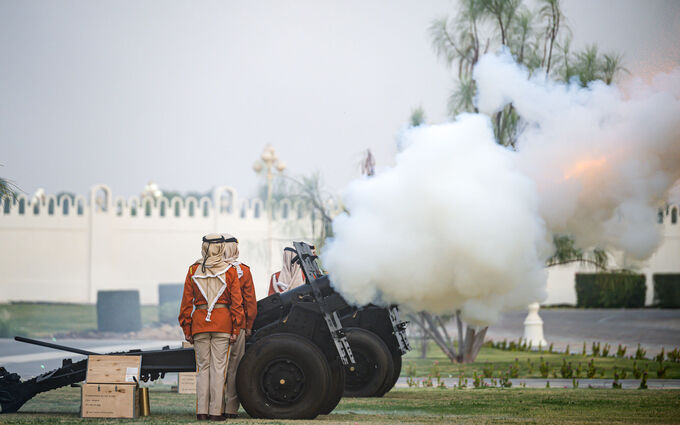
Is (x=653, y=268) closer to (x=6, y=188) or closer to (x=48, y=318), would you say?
(x=48, y=318)

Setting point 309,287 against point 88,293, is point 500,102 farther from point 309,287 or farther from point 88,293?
point 88,293

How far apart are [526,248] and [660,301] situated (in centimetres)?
3672

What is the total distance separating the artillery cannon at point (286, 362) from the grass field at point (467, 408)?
0.24 metres

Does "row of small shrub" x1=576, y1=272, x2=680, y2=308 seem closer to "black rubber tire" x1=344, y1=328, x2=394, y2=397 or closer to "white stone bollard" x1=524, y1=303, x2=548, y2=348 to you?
"white stone bollard" x1=524, y1=303, x2=548, y2=348

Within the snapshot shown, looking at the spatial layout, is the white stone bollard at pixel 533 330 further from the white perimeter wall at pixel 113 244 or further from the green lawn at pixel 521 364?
the white perimeter wall at pixel 113 244

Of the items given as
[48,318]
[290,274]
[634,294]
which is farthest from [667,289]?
[290,274]

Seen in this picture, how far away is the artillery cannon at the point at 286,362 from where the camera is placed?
9.60 metres

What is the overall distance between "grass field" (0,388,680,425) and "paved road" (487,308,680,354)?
13120mm

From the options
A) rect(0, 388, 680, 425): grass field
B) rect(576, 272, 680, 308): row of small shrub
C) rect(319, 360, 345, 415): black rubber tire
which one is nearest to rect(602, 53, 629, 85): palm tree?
rect(0, 388, 680, 425): grass field

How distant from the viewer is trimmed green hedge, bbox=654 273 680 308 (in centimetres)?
4394

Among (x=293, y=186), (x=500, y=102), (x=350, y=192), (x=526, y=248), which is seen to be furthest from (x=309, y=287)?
(x=293, y=186)

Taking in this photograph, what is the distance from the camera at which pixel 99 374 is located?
9.99m

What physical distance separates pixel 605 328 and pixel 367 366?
22304 millimetres

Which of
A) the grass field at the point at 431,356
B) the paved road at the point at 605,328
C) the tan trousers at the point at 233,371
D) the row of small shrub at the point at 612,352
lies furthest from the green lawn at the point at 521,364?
the tan trousers at the point at 233,371
